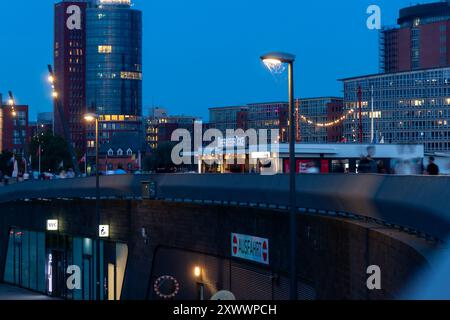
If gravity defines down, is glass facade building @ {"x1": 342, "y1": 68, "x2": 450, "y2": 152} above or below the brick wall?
above

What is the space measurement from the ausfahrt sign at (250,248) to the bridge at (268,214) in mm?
218

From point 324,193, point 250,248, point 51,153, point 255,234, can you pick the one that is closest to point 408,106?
point 51,153

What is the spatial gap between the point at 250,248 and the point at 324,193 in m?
5.63

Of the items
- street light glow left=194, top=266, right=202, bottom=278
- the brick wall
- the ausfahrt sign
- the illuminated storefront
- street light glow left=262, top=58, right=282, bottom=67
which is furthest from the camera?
the illuminated storefront

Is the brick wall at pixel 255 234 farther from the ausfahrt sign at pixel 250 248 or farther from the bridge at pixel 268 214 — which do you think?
the ausfahrt sign at pixel 250 248

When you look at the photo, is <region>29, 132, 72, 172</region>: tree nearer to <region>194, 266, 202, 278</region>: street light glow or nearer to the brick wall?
the brick wall

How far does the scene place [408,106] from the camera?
17000 cm

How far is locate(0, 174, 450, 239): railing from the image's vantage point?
13.7 meters

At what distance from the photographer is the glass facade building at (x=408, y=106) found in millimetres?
163000

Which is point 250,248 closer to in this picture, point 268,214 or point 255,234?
point 255,234

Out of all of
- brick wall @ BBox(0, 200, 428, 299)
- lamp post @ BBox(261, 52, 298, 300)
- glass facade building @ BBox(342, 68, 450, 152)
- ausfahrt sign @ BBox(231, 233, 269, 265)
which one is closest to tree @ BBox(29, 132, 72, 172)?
glass facade building @ BBox(342, 68, 450, 152)

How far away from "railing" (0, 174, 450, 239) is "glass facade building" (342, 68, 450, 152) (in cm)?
12859
